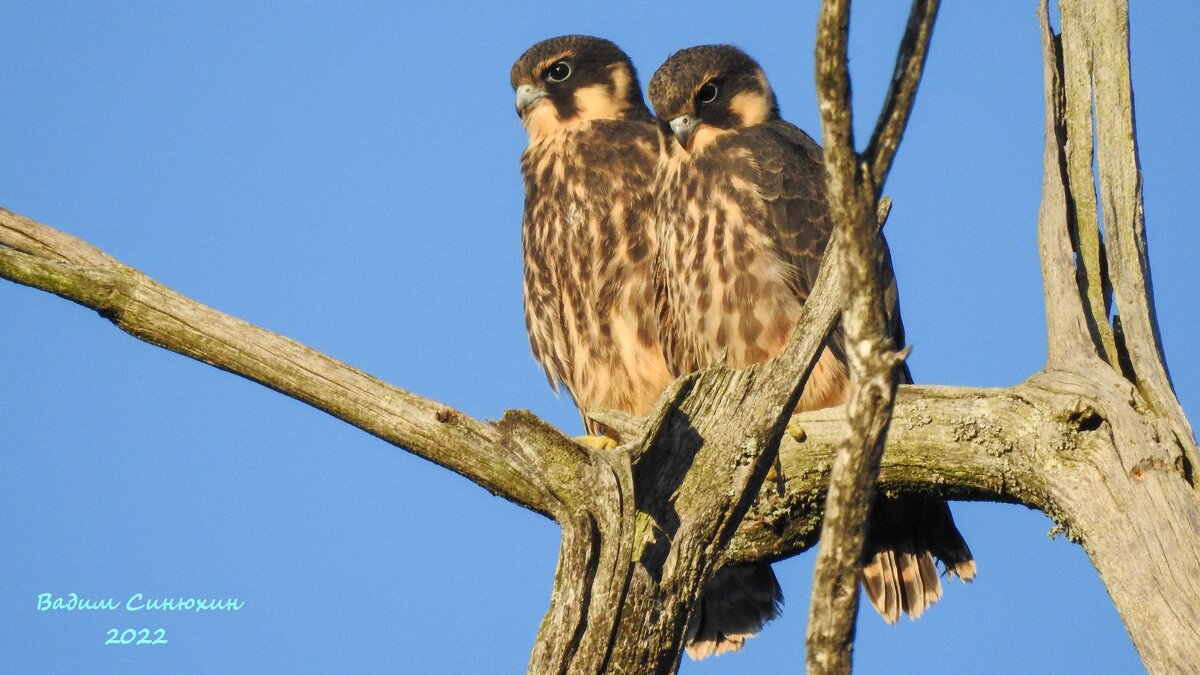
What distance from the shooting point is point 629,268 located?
18.0ft

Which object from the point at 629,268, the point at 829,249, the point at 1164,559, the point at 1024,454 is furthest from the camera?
the point at 629,268

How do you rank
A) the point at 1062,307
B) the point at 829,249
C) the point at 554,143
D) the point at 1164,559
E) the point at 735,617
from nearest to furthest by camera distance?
the point at 829,249
the point at 1164,559
the point at 1062,307
the point at 735,617
the point at 554,143

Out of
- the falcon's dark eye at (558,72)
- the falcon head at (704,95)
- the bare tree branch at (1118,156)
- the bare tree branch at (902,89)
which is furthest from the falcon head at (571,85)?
the bare tree branch at (902,89)

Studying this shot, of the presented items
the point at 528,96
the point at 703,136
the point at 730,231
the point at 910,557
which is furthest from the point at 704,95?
the point at 910,557

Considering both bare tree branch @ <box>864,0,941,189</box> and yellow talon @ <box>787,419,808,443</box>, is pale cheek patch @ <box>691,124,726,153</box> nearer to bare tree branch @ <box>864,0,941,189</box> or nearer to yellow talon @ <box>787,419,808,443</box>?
yellow talon @ <box>787,419,808,443</box>

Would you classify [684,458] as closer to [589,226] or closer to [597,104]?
[589,226]

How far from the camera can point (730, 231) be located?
16.9ft

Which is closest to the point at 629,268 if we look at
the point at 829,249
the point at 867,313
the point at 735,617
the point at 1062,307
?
the point at 735,617

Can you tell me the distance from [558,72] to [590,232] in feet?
2.99

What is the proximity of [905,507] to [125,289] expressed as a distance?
2588 millimetres

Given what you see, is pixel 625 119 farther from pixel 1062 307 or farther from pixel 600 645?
pixel 600 645

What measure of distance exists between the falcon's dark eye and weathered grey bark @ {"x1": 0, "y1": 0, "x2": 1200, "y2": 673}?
2.50 m

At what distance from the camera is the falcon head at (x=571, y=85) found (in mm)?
6000

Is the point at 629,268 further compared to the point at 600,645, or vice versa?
the point at 629,268
